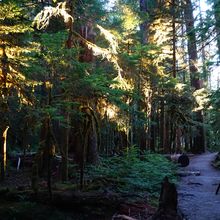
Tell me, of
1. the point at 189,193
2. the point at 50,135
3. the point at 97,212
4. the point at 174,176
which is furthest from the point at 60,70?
the point at 174,176

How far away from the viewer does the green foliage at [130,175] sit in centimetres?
1122

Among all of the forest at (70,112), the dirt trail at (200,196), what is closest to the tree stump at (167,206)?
the forest at (70,112)

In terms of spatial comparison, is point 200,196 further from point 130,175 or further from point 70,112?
point 70,112

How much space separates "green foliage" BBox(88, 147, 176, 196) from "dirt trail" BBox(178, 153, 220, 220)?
85 cm

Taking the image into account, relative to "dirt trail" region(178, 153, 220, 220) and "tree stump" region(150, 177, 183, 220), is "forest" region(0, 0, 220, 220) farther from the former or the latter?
"dirt trail" region(178, 153, 220, 220)

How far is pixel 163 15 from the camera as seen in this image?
79.6ft

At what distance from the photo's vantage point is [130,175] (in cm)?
1239

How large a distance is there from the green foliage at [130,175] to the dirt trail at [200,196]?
0.85 m

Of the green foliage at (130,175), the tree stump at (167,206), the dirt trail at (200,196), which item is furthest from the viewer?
the green foliage at (130,175)

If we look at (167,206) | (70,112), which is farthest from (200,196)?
(70,112)

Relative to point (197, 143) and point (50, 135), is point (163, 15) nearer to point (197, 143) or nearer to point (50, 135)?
point (197, 143)

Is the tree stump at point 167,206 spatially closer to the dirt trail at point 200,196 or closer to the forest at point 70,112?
the forest at point 70,112

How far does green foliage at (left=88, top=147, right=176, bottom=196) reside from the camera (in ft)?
36.8

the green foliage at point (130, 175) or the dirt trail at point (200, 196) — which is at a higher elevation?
the green foliage at point (130, 175)
